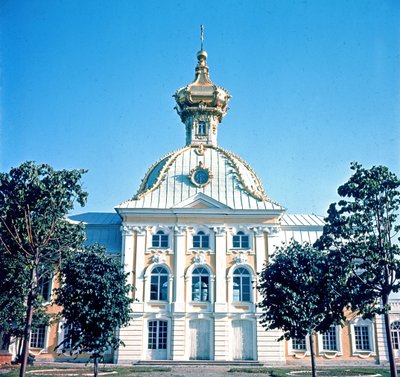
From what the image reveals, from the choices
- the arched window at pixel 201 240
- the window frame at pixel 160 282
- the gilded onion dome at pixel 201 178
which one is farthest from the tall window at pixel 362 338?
the window frame at pixel 160 282

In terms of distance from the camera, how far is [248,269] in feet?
111

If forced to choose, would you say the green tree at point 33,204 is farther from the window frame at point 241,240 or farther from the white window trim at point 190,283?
the window frame at point 241,240

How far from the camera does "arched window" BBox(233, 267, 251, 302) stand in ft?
109

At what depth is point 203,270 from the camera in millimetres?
33719

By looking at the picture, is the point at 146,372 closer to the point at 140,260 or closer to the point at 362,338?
the point at 140,260

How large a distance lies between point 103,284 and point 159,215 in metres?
12.3

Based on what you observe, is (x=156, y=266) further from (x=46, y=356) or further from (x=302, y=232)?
(x=302, y=232)

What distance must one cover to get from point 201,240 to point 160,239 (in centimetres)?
295

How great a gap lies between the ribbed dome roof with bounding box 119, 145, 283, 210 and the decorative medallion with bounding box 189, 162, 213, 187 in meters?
0.08

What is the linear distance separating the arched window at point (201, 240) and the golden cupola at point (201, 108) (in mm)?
9326

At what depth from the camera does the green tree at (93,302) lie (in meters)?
22.1

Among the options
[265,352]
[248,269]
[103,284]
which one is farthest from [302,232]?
[103,284]

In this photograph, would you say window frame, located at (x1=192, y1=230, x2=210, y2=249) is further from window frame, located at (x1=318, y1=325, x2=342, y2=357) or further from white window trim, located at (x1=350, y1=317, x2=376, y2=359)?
white window trim, located at (x1=350, y1=317, x2=376, y2=359)

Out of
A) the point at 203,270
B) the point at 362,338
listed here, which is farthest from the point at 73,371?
the point at 362,338
